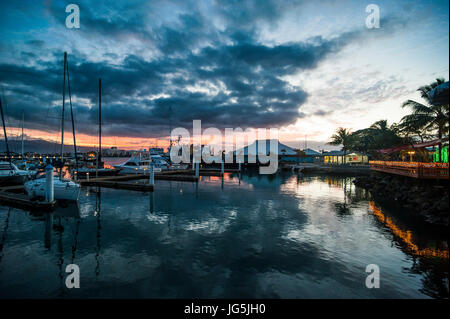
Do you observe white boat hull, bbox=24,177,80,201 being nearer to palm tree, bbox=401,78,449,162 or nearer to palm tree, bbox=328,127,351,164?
palm tree, bbox=401,78,449,162

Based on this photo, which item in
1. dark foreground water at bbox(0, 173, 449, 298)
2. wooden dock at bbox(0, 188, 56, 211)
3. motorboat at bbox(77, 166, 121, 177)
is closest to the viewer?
dark foreground water at bbox(0, 173, 449, 298)

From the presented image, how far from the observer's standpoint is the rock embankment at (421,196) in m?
12.9

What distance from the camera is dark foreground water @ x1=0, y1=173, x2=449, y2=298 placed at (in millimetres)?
6062

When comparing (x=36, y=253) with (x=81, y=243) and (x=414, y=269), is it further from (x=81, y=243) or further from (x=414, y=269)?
(x=414, y=269)

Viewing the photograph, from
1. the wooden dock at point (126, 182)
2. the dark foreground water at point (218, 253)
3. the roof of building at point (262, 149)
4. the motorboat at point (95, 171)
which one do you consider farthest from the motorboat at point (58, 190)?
→ the roof of building at point (262, 149)

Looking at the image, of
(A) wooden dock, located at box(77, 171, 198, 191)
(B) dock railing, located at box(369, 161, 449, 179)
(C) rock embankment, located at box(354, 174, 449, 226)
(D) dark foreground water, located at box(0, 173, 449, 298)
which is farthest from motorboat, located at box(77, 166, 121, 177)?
(B) dock railing, located at box(369, 161, 449, 179)

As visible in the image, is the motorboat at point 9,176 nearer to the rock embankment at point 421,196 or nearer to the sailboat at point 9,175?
the sailboat at point 9,175

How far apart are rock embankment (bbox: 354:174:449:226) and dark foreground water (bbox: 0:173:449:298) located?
1.34m

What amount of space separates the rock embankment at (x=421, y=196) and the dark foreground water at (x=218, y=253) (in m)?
1.34

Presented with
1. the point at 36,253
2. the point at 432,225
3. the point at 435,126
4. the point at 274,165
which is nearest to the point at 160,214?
the point at 36,253

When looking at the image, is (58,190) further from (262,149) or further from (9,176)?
(262,149)

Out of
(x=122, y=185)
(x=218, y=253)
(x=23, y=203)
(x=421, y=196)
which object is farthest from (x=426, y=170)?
(x=23, y=203)

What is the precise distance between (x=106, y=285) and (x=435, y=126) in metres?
34.0

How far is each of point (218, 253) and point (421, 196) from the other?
17.2 m
